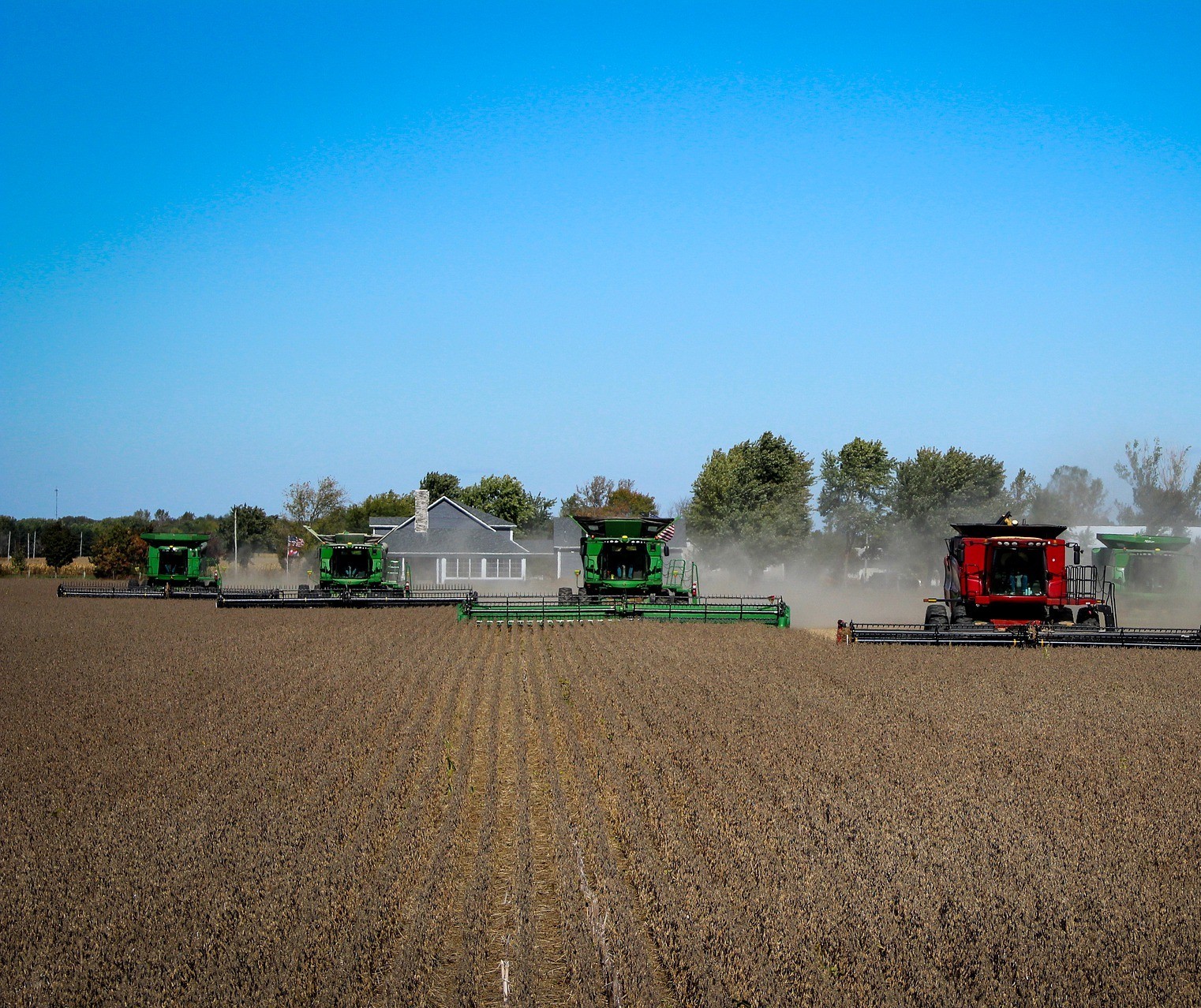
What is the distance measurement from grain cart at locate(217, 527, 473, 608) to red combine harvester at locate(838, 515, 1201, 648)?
1807cm

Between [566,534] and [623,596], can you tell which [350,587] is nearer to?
[623,596]

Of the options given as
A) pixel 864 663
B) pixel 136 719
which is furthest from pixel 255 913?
pixel 864 663

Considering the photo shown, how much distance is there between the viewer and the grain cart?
124ft

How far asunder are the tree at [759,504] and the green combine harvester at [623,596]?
3750cm

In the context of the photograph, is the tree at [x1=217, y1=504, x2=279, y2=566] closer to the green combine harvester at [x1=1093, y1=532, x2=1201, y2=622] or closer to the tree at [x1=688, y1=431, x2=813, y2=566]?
the tree at [x1=688, y1=431, x2=813, y2=566]

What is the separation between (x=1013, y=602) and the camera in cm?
2416

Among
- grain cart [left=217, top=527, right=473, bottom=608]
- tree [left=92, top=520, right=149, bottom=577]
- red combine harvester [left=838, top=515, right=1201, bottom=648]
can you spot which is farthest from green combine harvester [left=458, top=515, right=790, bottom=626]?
tree [left=92, top=520, right=149, bottom=577]

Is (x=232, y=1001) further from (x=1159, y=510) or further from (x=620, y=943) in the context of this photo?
(x=1159, y=510)

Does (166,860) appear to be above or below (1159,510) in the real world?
below

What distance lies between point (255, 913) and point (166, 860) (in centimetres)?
147

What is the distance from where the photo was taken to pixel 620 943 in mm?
6340

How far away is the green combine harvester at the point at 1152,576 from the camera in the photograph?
32500mm

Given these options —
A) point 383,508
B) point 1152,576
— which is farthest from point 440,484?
point 1152,576

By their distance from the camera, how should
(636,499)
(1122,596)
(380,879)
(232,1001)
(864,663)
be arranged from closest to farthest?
(232,1001) → (380,879) → (864,663) → (1122,596) → (636,499)
